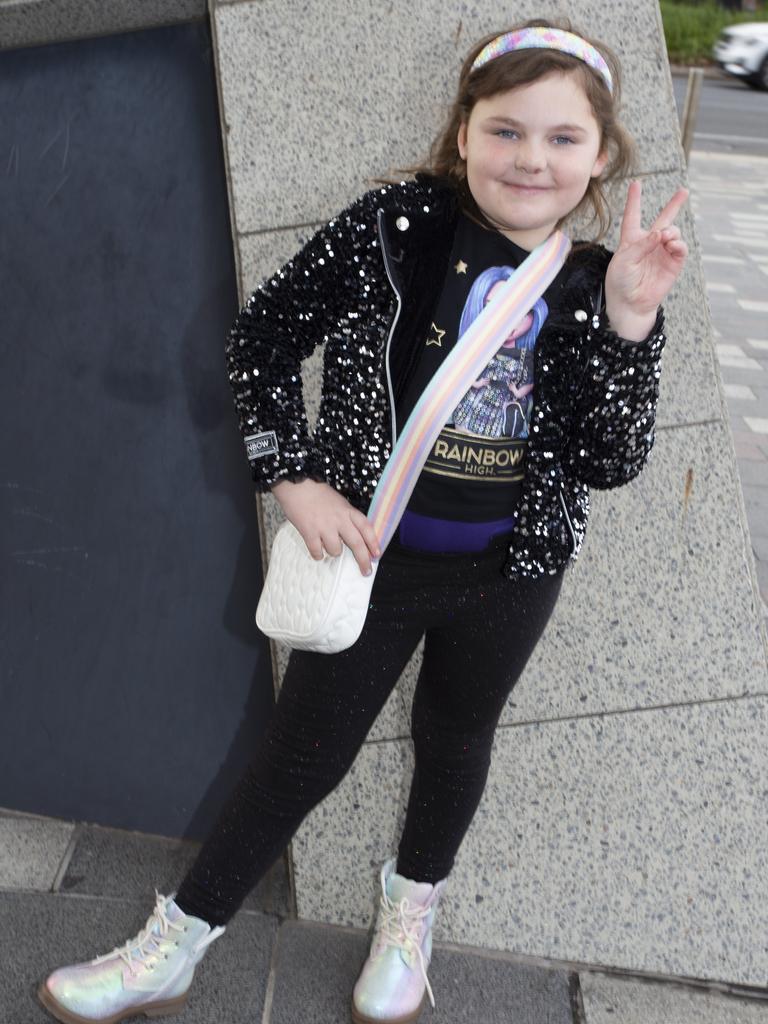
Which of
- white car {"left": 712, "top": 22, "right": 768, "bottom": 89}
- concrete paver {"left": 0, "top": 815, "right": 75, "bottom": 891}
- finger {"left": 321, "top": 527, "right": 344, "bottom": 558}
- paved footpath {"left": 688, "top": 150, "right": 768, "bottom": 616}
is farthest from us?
white car {"left": 712, "top": 22, "right": 768, "bottom": 89}

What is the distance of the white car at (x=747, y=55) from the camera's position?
713 inches

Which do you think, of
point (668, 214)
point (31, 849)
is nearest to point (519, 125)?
point (668, 214)

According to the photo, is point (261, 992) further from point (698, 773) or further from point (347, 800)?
point (698, 773)

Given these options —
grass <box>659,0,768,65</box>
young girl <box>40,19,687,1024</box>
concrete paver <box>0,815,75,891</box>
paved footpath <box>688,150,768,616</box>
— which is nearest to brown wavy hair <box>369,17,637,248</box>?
young girl <box>40,19,687,1024</box>

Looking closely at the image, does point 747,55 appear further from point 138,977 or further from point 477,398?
point 138,977

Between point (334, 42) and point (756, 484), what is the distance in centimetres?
330

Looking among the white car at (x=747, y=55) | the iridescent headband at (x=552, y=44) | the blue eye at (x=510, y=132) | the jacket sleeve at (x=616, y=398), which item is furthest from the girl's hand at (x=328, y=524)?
the white car at (x=747, y=55)

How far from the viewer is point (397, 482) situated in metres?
1.70

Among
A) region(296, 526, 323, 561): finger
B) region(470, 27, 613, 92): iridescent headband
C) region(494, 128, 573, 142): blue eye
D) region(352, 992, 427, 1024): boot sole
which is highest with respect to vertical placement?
region(470, 27, 613, 92): iridescent headband

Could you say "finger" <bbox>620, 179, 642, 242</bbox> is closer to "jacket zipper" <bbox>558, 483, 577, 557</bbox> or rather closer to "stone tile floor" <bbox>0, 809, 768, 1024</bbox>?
"jacket zipper" <bbox>558, 483, 577, 557</bbox>

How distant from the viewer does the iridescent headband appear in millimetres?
1618

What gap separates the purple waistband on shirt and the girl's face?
0.48 metres

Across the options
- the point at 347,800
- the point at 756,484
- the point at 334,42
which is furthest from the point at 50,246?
the point at 756,484

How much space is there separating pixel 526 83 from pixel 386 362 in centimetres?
46
